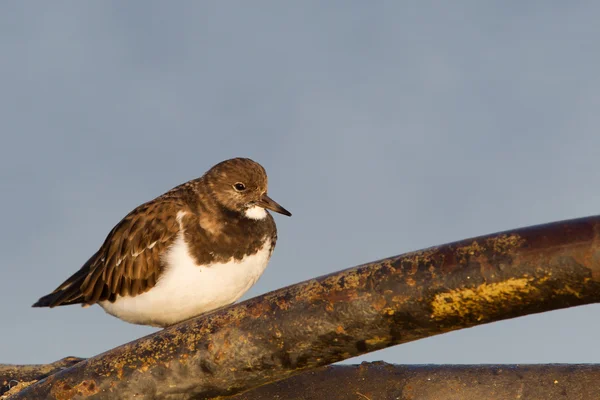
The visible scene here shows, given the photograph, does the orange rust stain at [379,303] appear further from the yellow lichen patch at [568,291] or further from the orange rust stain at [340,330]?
the yellow lichen patch at [568,291]

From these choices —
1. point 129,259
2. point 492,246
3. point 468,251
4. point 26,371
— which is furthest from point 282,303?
point 129,259

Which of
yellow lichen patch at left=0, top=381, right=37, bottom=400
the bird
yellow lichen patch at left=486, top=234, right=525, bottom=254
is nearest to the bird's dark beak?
the bird

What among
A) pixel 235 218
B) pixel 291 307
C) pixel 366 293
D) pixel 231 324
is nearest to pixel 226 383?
pixel 231 324

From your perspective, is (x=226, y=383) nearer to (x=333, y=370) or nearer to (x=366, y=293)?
(x=366, y=293)

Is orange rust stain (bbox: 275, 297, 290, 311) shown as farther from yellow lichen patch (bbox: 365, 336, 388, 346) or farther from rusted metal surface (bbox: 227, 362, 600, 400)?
rusted metal surface (bbox: 227, 362, 600, 400)

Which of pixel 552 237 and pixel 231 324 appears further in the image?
pixel 231 324

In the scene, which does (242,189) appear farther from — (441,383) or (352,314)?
(352,314)
